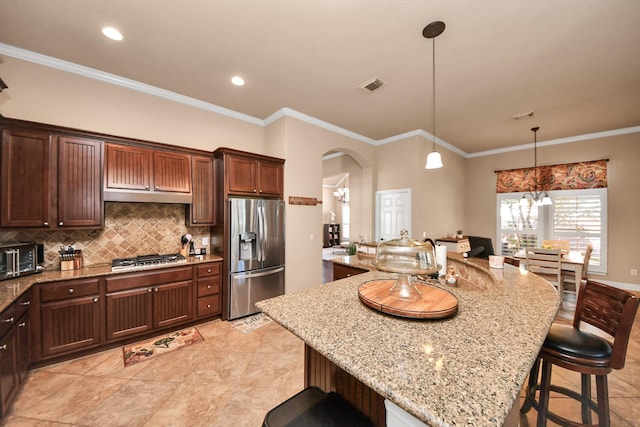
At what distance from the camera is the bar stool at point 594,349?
1.28m

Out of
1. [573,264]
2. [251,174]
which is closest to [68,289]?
[251,174]

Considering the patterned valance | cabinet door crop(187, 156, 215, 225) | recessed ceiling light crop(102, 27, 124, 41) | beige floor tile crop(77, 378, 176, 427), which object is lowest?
beige floor tile crop(77, 378, 176, 427)

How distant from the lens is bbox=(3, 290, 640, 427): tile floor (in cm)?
172

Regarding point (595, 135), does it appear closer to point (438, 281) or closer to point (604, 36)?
point (604, 36)

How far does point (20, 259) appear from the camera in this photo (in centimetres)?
222

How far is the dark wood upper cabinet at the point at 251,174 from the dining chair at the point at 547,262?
4150 millimetres

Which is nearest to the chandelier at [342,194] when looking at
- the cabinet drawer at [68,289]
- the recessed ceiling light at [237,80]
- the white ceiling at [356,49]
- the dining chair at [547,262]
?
the white ceiling at [356,49]

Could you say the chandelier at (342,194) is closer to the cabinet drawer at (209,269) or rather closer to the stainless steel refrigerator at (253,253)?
the stainless steel refrigerator at (253,253)

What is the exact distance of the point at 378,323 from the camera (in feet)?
3.61

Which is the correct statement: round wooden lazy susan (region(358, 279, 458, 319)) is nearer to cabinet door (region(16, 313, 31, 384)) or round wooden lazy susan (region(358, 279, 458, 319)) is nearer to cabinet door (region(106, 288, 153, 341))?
cabinet door (region(106, 288, 153, 341))

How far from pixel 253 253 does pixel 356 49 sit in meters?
2.71

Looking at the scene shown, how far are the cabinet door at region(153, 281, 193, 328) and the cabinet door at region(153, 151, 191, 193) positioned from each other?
118cm

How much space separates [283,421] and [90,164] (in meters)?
3.06

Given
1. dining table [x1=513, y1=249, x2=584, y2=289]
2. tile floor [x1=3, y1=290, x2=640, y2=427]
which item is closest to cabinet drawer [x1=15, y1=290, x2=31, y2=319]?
tile floor [x1=3, y1=290, x2=640, y2=427]
